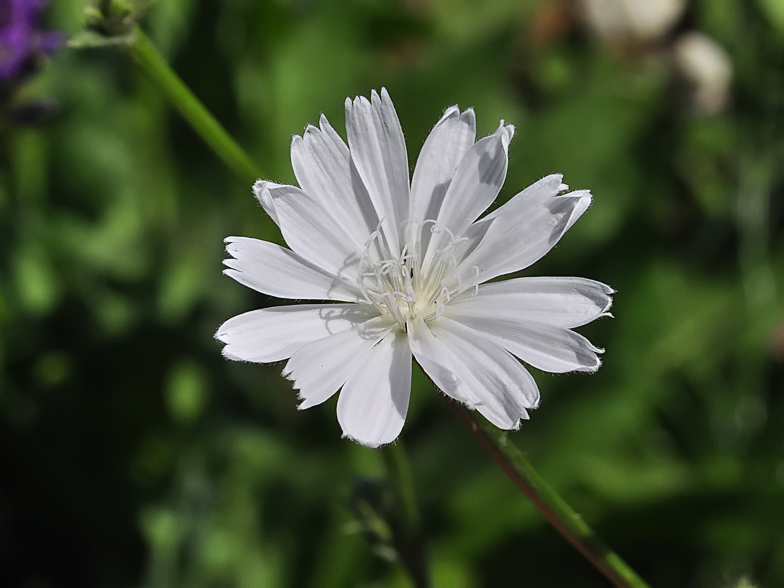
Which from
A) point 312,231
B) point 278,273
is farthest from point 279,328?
point 312,231

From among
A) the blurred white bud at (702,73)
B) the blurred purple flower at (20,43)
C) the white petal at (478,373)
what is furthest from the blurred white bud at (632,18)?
the white petal at (478,373)

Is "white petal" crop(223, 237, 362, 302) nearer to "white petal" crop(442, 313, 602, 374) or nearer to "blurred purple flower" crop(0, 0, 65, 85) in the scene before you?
"white petal" crop(442, 313, 602, 374)

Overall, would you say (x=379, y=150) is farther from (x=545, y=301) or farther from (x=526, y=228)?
(x=545, y=301)

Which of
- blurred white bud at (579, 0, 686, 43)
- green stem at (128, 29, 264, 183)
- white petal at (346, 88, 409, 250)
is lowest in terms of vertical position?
blurred white bud at (579, 0, 686, 43)

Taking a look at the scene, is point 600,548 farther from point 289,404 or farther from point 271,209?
point 289,404

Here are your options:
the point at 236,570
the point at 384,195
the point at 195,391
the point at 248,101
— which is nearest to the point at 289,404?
the point at 195,391

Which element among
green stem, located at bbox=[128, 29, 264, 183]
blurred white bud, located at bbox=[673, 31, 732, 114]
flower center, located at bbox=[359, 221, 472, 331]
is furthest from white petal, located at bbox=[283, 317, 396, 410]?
blurred white bud, located at bbox=[673, 31, 732, 114]
